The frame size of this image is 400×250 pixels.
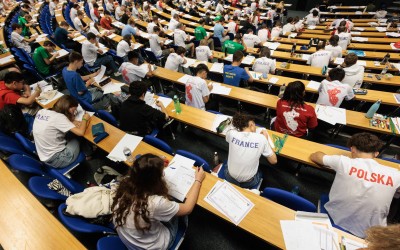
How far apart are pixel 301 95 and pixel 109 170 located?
9.07 feet

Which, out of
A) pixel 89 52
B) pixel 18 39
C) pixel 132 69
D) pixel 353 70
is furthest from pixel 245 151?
pixel 18 39

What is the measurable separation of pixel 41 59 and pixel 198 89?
432 cm

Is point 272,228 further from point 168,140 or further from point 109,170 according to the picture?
point 168,140

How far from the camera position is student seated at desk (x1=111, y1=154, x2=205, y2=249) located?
5.08ft

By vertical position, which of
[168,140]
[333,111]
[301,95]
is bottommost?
[168,140]

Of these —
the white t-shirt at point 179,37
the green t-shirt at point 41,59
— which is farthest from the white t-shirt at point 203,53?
the green t-shirt at point 41,59

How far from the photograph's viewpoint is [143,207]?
1.55 meters

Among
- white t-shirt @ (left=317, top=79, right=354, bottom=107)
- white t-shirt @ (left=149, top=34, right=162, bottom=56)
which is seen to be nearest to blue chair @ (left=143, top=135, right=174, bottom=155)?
white t-shirt @ (left=317, top=79, right=354, bottom=107)

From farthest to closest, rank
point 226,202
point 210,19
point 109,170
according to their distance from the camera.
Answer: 1. point 210,19
2. point 109,170
3. point 226,202

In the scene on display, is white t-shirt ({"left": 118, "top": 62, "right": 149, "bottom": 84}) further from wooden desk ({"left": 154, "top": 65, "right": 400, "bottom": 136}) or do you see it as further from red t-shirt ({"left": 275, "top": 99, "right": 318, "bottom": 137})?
red t-shirt ({"left": 275, "top": 99, "right": 318, "bottom": 137})

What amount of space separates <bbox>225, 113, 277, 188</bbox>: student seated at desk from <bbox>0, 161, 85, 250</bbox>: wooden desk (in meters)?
1.67

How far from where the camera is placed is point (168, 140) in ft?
13.2

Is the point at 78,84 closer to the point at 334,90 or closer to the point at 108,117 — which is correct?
the point at 108,117

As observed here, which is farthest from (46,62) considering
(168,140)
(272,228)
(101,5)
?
(101,5)
